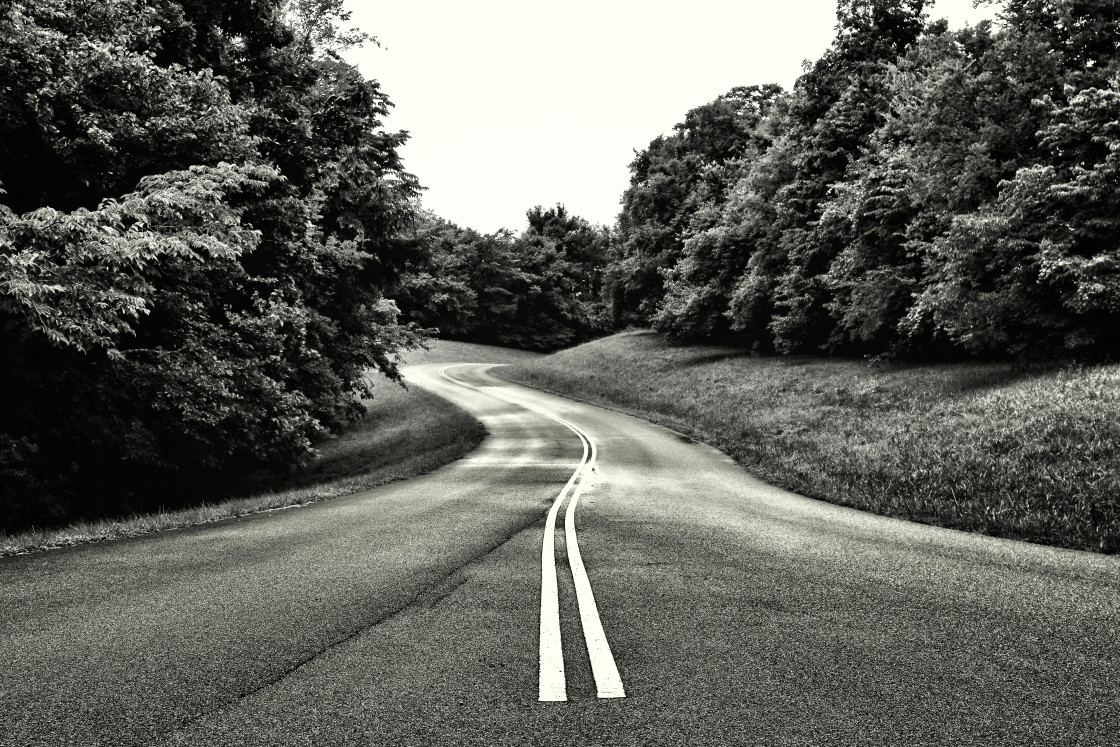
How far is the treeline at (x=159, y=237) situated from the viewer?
29.7ft

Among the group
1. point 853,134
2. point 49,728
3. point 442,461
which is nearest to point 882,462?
point 442,461

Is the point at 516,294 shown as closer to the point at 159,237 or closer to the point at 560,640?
the point at 159,237

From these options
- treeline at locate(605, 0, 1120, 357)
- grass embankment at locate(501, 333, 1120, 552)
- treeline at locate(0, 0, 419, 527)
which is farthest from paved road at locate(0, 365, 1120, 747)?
treeline at locate(605, 0, 1120, 357)

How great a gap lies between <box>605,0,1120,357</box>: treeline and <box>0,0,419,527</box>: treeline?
15966mm

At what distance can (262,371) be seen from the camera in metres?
13.8

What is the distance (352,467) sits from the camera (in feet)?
69.3

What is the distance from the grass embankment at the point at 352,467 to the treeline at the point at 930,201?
15.2 m

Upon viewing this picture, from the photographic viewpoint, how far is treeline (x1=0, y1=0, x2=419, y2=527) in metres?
9.05

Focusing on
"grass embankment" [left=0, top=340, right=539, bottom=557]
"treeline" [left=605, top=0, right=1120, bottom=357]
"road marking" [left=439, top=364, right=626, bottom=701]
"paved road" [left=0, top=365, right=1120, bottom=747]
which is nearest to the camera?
"paved road" [left=0, top=365, right=1120, bottom=747]

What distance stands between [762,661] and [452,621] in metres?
1.93

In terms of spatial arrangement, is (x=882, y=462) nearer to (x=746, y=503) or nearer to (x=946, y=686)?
(x=746, y=503)

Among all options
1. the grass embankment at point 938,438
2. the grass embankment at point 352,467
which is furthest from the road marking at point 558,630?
the grass embankment at point 938,438

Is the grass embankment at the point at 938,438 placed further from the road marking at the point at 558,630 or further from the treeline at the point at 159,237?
the treeline at the point at 159,237

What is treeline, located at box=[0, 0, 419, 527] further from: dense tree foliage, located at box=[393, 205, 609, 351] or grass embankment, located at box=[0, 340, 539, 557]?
dense tree foliage, located at box=[393, 205, 609, 351]
